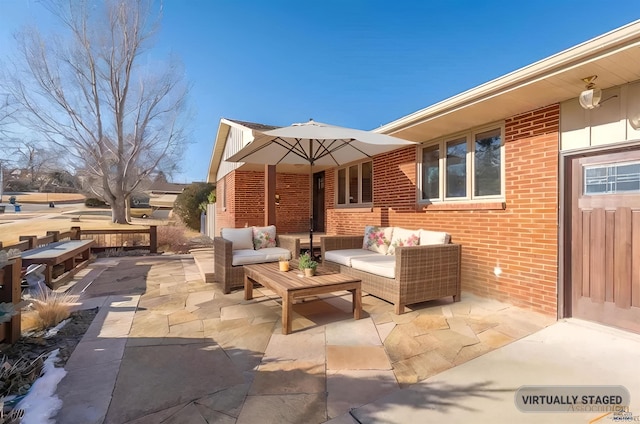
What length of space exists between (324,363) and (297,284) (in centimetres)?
100

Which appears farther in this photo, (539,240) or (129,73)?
(129,73)

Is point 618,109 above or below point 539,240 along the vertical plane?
above

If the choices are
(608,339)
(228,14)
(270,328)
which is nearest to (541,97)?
(608,339)

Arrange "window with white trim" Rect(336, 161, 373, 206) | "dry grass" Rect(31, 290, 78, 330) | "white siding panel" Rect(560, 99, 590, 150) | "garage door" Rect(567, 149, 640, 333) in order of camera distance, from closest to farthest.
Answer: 1. "garage door" Rect(567, 149, 640, 333)
2. "dry grass" Rect(31, 290, 78, 330)
3. "white siding panel" Rect(560, 99, 590, 150)
4. "window with white trim" Rect(336, 161, 373, 206)

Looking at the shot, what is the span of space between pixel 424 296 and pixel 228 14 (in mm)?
8050

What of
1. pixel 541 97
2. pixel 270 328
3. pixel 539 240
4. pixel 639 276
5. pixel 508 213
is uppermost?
pixel 541 97

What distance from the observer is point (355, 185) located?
7.94 metres

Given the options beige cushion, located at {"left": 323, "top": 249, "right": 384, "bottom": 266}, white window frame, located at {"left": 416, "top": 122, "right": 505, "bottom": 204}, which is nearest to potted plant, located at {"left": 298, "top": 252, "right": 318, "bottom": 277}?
beige cushion, located at {"left": 323, "top": 249, "right": 384, "bottom": 266}

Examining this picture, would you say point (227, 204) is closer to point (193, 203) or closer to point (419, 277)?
point (193, 203)

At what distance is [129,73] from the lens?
14391 millimetres

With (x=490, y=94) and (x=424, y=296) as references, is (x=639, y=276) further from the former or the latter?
(x=490, y=94)

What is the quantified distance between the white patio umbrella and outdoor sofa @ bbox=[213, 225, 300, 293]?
847mm

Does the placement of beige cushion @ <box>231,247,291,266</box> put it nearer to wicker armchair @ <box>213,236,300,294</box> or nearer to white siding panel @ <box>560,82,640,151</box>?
wicker armchair @ <box>213,236,300,294</box>

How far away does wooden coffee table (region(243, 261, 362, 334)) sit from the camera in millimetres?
3277
